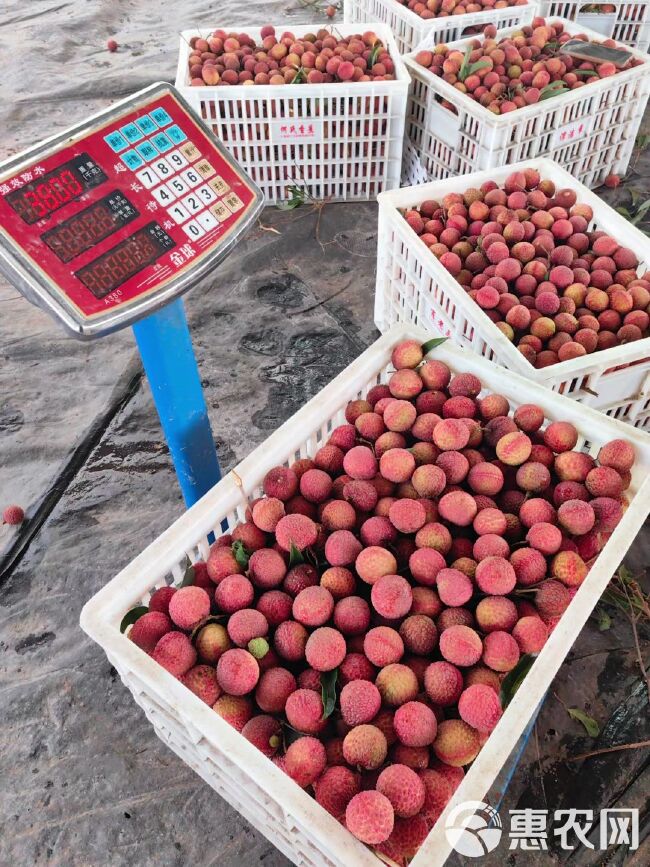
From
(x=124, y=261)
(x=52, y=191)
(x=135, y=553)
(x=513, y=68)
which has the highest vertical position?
(x=52, y=191)

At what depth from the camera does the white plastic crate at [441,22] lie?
3.31m

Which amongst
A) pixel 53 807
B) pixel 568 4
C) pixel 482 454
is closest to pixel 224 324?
pixel 482 454

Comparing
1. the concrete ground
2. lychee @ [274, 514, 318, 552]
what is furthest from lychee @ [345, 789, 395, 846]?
the concrete ground

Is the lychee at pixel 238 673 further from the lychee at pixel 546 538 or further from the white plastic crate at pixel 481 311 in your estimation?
the white plastic crate at pixel 481 311

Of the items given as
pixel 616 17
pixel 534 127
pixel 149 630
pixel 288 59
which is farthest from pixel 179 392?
pixel 616 17

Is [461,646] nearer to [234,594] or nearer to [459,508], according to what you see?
[459,508]

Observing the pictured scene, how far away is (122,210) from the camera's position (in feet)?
3.66

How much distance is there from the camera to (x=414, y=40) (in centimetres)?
346

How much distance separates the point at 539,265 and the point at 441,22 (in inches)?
79.0

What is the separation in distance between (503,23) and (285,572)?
349 cm

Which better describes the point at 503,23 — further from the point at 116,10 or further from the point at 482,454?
the point at 116,10

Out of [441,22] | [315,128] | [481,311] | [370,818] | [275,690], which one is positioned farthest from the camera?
[441,22]

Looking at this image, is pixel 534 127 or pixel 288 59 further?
pixel 288 59

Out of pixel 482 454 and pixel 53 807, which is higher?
pixel 482 454
